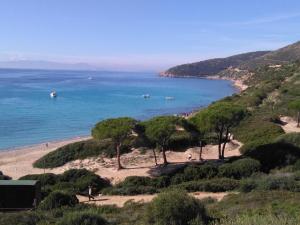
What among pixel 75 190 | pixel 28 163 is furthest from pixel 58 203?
pixel 28 163

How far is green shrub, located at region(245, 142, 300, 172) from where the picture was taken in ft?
92.0

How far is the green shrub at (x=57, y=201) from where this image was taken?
20.0m

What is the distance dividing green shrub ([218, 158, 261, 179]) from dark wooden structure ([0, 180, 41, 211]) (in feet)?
34.1

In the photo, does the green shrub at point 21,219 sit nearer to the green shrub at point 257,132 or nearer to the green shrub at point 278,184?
the green shrub at point 278,184

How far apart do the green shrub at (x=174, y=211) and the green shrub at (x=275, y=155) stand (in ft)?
49.1

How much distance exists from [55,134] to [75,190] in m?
32.7

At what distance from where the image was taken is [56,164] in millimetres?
36875

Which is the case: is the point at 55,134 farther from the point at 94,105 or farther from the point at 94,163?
the point at 94,105

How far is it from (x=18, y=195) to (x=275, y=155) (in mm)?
15456

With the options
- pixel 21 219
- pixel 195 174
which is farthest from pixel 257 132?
pixel 21 219

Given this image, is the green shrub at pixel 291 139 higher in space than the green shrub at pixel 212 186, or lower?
higher

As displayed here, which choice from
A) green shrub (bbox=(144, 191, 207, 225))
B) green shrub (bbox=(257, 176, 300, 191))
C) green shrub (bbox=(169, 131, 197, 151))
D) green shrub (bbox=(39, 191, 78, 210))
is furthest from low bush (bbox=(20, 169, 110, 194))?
green shrub (bbox=(144, 191, 207, 225))

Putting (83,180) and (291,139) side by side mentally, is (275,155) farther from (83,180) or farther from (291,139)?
(83,180)

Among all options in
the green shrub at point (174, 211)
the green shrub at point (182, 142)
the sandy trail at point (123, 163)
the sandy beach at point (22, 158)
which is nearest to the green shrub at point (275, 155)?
the sandy trail at point (123, 163)
